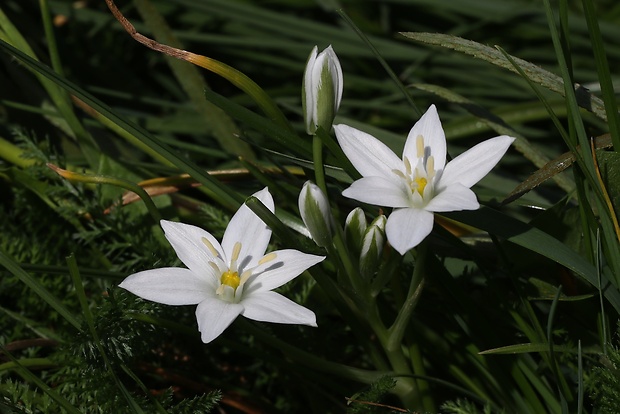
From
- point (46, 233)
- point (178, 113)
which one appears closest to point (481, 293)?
point (46, 233)

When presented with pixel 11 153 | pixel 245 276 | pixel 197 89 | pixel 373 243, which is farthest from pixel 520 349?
pixel 11 153

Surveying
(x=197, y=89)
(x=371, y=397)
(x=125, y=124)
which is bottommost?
(x=371, y=397)

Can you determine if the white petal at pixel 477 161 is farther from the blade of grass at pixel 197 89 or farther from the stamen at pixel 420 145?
the blade of grass at pixel 197 89

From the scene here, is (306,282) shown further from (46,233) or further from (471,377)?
(46,233)

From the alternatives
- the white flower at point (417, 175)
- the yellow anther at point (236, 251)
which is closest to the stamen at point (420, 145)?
the white flower at point (417, 175)

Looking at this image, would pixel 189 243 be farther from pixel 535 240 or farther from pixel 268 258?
pixel 535 240

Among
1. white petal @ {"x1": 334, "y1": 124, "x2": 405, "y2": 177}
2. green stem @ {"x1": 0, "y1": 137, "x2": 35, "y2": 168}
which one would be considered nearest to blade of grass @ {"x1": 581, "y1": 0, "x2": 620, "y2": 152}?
white petal @ {"x1": 334, "y1": 124, "x2": 405, "y2": 177}
